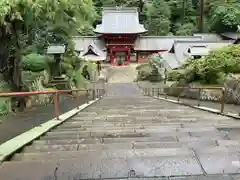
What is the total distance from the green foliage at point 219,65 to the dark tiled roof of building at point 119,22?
2228 centimetres

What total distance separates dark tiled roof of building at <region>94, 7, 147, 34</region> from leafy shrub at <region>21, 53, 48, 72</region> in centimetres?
2172

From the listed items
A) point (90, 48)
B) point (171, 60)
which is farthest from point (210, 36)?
point (90, 48)

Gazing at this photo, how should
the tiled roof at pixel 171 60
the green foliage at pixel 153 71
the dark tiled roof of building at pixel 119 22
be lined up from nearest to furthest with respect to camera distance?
the green foliage at pixel 153 71
the tiled roof at pixel 171 60
the dark tiled roof of building at pixel 119 22

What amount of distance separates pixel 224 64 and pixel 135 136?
12.6 metres

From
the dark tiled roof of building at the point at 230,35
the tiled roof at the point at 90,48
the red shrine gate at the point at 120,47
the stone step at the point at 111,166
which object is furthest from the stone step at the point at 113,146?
the dark tiled roof of building at the point at 230,35

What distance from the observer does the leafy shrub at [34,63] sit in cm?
1567

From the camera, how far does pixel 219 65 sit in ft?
50.8

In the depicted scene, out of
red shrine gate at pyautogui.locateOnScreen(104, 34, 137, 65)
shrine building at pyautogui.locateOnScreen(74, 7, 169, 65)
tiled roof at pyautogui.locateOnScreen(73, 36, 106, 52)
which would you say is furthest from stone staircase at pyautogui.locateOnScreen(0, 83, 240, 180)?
tiled roof at pyautogui.locateOnScreen(73, 36, 106, 52)

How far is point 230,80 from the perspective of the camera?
12.4 metres

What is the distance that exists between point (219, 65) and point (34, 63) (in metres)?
9.64

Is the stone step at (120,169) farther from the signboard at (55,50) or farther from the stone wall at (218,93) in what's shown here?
the signboard at (55,50)

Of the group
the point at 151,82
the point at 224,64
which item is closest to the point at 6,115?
the point at 224,64

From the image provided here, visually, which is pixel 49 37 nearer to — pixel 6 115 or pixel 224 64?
pixel 6 115

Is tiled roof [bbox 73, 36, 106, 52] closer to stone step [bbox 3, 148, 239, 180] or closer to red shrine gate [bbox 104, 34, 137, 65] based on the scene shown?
red shrine gate [bbox 104, 34, 137, 65]
